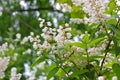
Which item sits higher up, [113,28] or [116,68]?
[113,28]

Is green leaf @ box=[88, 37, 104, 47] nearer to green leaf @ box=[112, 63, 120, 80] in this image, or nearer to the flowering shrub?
the flowering shrub

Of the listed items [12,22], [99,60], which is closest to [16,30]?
[12,22]

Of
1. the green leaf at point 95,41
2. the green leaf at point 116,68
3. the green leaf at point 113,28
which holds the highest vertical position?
the green leaf at point 113,28

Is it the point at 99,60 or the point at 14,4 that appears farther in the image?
the point at 14,4

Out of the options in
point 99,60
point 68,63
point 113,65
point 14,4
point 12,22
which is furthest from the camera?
point 14,4

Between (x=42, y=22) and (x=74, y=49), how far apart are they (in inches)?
8.9

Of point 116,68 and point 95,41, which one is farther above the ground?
point 95,41

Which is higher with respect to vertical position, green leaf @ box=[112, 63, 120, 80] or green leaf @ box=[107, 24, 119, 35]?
green leaf @ box=[107, 24, 119, 35]

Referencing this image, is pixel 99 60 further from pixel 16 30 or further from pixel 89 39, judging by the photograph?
pixel 16 30

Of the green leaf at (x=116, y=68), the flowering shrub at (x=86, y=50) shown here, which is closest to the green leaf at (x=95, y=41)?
the flowering shrub at (x=86, y=50)

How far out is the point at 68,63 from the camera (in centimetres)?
206

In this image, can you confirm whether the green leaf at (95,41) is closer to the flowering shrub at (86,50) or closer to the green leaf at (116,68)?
the flowering shrub at (86,50)

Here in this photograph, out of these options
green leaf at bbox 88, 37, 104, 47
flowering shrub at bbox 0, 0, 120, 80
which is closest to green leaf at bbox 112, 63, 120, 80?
flowering shrub at bbox 0, 0, 120, 80

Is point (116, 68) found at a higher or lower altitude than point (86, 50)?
lower
